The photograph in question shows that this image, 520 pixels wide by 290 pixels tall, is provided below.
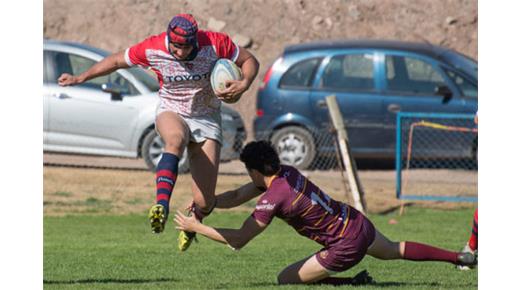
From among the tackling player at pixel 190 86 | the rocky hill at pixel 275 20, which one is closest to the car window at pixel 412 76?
the rocky hill at pixel 275 20

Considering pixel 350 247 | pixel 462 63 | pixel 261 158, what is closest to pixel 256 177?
pixel 261 158

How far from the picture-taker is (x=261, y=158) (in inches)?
344

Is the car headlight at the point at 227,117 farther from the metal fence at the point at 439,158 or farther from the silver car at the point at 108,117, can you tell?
the metal fence at the point at 439,158

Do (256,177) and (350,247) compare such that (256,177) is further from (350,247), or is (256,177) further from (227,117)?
(227,117)

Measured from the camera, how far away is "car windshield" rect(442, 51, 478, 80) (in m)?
Result: 18.3

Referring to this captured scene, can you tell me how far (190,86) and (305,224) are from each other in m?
1.55

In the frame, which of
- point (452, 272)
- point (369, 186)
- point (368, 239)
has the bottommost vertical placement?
point (369, 186)

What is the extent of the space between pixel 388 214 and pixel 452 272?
19.7ft

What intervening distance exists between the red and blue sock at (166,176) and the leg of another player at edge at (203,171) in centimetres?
64
